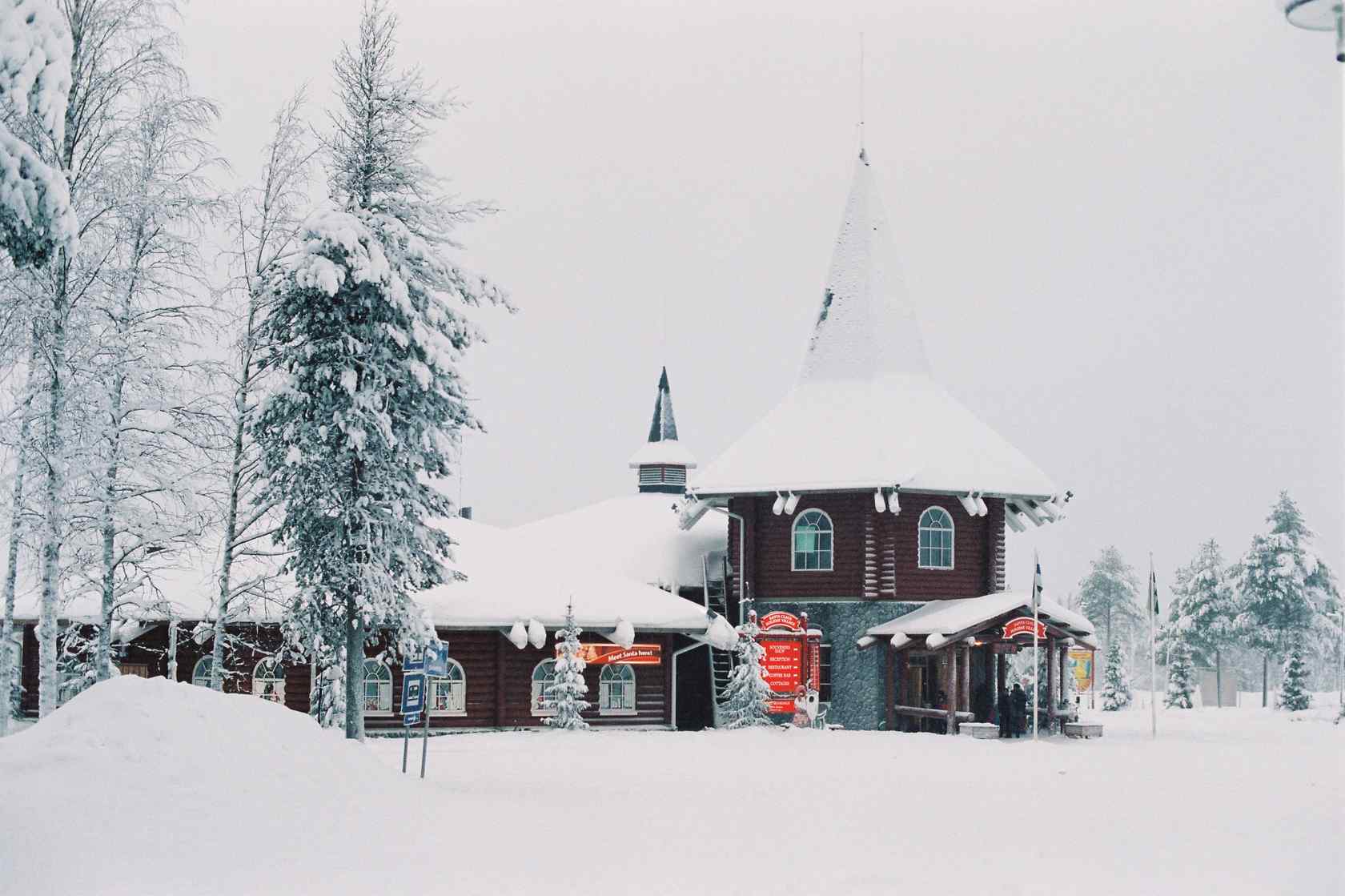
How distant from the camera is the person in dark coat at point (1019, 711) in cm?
3178

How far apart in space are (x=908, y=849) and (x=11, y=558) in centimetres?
1325

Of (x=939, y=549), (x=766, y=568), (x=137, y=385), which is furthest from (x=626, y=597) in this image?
(x=137, y=385)

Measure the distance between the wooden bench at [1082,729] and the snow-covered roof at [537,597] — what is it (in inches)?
324

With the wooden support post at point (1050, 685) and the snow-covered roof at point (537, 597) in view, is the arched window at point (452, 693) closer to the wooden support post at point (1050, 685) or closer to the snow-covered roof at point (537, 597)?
the snow-covered roof at point (537, 597)

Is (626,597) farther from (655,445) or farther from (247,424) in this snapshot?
(655,445)

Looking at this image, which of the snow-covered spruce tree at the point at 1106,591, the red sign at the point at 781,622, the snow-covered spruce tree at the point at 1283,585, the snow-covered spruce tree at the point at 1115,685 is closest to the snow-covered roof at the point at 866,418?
the red sign at the point at 781,622

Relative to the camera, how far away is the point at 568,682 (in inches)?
1217

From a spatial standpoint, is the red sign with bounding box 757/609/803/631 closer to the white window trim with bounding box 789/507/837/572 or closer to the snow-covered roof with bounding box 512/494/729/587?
the white window trim with bounding box 789/507/837/572

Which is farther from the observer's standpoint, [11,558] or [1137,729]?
[1137,729]

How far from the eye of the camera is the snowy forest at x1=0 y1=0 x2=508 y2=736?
2050 centimetres

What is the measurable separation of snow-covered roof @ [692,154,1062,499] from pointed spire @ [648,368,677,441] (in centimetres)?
1016

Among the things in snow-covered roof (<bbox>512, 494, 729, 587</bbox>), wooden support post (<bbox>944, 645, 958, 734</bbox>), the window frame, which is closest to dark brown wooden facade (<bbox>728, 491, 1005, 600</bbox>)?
snow-covered roof (<bbox>512, 494, 729, 587</bbox>)

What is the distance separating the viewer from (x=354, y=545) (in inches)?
879

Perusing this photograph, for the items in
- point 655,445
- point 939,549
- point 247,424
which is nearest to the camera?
point 247,424
